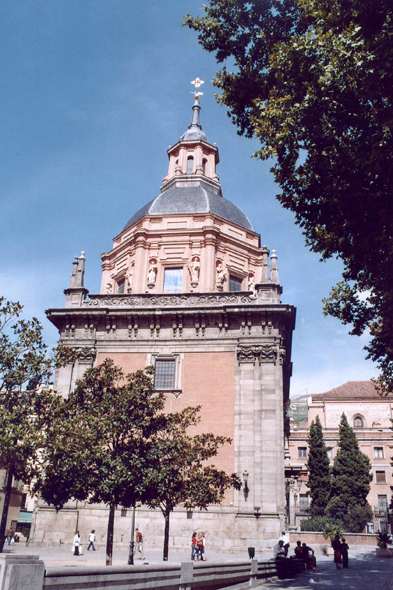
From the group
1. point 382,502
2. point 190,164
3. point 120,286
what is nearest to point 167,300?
point 120,286

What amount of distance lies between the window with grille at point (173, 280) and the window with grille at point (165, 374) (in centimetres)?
574

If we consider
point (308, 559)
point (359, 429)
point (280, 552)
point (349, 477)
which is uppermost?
point (359, 429)

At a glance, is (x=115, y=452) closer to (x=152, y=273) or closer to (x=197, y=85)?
(x=152, y=273)

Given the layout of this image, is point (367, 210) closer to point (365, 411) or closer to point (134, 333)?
point (134, 333)

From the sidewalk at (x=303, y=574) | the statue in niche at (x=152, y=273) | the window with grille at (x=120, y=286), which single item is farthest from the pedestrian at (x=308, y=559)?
the window with grille at (x=120, y=286)

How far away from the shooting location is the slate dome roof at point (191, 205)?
1271 inches

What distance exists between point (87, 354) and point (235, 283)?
9.65 m

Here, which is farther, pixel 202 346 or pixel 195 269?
pixel 195 269

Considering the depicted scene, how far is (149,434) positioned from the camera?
16.8 m

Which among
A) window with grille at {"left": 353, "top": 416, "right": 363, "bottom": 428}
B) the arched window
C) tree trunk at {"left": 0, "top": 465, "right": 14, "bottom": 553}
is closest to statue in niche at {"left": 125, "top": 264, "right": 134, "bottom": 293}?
the arched window

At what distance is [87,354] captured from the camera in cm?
2545

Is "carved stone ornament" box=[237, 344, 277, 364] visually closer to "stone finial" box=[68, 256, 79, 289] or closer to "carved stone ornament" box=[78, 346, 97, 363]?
"carved stone ornament" box=[78, 346, 97, 363]

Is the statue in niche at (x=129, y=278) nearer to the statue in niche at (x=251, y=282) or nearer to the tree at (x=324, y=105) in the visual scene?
the statue in niche at (x=251, y=282)

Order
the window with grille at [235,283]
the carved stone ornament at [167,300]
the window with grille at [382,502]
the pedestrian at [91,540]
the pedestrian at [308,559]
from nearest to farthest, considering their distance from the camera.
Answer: the pedestrian at [308,559]
the pedestrian at [91,540]
the carved stone ornament at [167,300]
the window with grille at [235,283]
the window with grille at [382,502]
